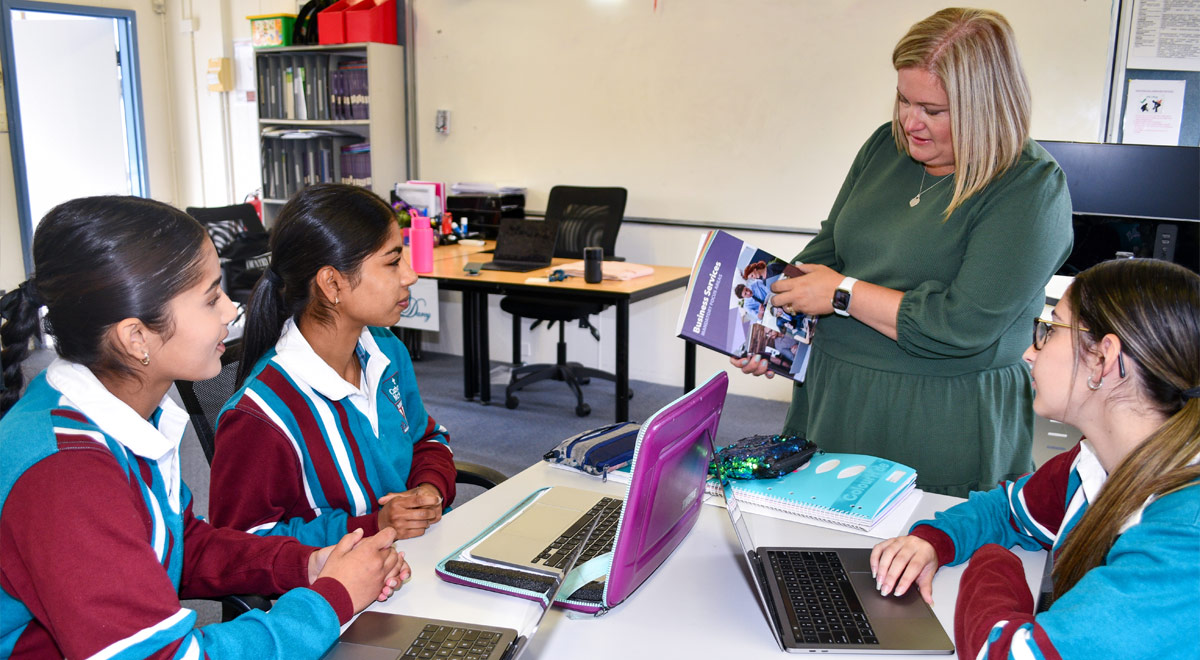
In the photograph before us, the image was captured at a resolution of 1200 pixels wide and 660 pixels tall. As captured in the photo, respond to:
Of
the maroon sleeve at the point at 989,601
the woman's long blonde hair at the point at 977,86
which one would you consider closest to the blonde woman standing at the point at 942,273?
the woman's long blonde hair at the point at 977,86

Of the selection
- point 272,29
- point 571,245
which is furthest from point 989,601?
point 272,29

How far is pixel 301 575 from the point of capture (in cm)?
128

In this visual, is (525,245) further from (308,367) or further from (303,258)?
(308,367)

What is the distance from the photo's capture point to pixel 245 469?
1427 millimetres

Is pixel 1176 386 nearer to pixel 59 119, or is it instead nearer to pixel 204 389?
pixel 204 389

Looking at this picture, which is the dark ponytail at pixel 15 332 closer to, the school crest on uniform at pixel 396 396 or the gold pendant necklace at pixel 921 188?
the school crest on uniform at pixel 396 396

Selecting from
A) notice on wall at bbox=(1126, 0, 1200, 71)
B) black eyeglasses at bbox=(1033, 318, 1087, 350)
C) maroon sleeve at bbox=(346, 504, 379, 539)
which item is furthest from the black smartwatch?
notice on wall at bbox=(1126, 0, 1200, 71)

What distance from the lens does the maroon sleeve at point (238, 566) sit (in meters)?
1.28

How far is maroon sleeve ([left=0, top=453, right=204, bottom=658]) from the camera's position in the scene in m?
0.91

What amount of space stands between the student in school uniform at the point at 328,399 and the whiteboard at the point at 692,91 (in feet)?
10.00

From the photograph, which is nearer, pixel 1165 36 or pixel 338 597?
pixel 338 597

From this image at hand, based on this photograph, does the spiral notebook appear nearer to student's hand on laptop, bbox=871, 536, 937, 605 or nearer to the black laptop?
student's hand on laptop, bbox=871, 536, 937, 605

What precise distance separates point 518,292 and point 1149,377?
3.10 m

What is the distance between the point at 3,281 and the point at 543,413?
3921 millimetres
